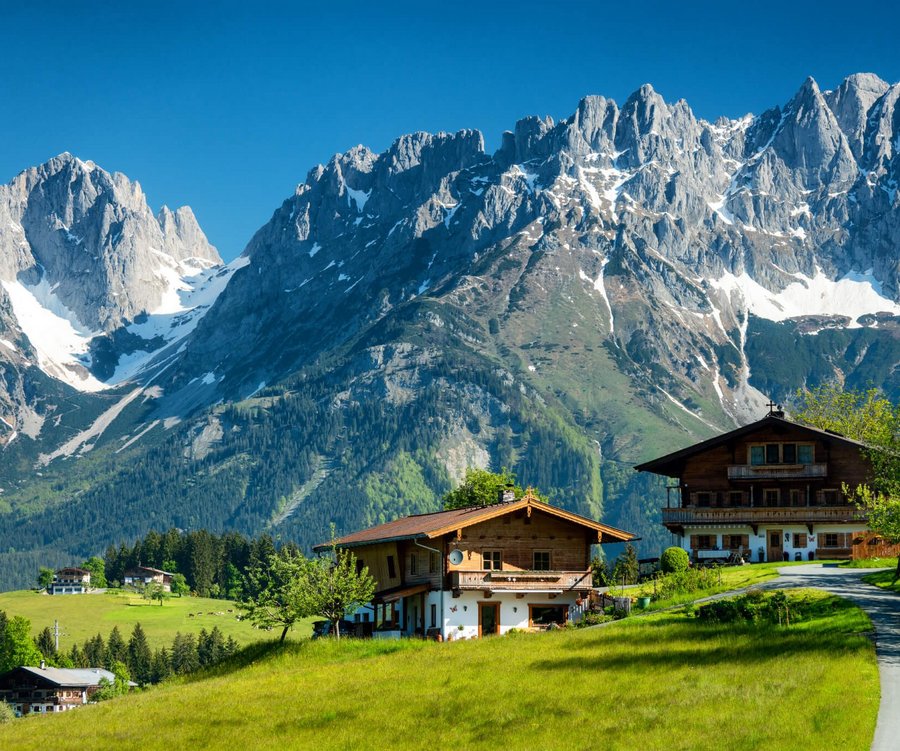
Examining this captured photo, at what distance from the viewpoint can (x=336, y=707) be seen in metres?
54.6

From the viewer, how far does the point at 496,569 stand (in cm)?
8500

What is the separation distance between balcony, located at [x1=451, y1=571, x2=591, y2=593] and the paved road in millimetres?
11856

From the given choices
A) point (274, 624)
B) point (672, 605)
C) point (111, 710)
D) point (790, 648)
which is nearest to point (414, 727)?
point (790, 648)

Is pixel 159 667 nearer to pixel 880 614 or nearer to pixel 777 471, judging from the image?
pixel 777 471

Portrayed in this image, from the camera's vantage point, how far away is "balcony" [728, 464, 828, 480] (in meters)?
111

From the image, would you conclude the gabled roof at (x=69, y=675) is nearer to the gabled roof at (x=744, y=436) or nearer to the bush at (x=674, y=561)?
the gabled roof at (x=744, y=436)

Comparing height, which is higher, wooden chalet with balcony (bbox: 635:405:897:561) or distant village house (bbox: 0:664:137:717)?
wooden chalet with balcony (bbox: 635:405:897:561)

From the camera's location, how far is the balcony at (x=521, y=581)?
83.0 m

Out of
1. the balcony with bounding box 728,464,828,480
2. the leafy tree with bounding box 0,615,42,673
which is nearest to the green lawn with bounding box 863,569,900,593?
the balcony with bounding box 728,464,828,480

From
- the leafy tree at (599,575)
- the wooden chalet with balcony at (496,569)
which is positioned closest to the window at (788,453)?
the leafy tree at (599,575)

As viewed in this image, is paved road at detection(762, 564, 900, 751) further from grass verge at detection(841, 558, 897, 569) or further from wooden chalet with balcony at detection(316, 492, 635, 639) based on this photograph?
wooden chalet with balcony at detection(316, 492, 635, 639)

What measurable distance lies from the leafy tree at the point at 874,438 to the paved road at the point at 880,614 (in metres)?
3.12

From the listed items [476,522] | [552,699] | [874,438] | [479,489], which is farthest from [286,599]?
[479,489]

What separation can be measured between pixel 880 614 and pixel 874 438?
26568 millimetres
